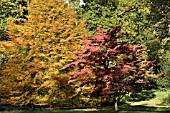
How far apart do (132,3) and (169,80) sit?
1508 centimetres

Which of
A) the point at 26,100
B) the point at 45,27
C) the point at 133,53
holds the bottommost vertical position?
the point at 26,100

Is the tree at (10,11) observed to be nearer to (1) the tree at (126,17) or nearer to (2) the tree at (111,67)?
(1) the tree at (126,17)

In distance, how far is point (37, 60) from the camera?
64.8 ft

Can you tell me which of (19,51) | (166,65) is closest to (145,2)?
(166,65)

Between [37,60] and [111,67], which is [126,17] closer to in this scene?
[37,60]

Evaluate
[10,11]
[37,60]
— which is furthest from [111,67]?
[10,11]

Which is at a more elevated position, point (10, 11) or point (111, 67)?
point (10, 11)

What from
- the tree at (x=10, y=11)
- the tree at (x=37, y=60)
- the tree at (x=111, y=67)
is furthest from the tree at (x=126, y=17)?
the tree at (x=111, y=67)

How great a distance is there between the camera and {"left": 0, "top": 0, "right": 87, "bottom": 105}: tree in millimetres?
19750

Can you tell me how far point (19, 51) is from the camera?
19953 millimetres

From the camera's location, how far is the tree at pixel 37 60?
1975cm

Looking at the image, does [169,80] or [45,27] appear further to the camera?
[169,80]

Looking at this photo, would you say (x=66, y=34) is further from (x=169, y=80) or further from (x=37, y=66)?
(x=169, y=80)

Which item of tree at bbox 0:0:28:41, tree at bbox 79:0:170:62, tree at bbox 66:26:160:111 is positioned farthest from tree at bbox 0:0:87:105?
tree at bbox 79:0:170:62
